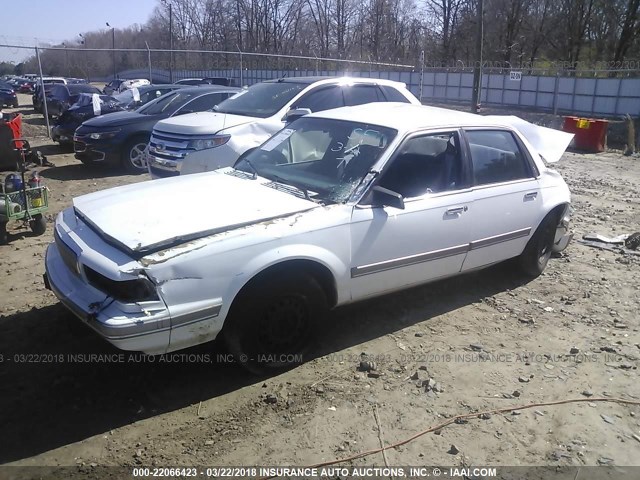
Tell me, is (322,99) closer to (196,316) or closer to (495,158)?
(495,158)

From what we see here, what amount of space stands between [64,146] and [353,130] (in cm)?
1183

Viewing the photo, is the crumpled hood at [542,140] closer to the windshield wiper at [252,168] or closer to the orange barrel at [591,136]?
the windshield wiper at [252,168]

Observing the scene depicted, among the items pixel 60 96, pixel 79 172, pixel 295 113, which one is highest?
pixel 295 113

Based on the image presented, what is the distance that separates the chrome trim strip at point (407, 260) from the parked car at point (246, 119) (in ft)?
11.9

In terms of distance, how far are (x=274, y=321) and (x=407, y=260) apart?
1.19 m

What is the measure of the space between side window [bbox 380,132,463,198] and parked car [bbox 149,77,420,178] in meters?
3.18

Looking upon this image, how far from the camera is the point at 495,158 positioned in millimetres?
4926

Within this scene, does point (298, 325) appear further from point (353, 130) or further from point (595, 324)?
point (595, 324)

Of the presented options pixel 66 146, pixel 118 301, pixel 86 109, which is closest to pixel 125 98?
pixel 86 109

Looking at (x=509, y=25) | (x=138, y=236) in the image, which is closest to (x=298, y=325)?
(x=138, y=236)

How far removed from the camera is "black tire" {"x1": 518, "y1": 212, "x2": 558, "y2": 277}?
5379 millimetres

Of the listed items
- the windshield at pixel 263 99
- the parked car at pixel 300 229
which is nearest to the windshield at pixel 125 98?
the windshield at pixel 263 99

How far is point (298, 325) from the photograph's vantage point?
12.2 feet

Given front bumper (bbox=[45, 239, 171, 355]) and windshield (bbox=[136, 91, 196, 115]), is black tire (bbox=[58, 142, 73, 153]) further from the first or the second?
front bumper (bbox=[45, 239, 171, 355])
